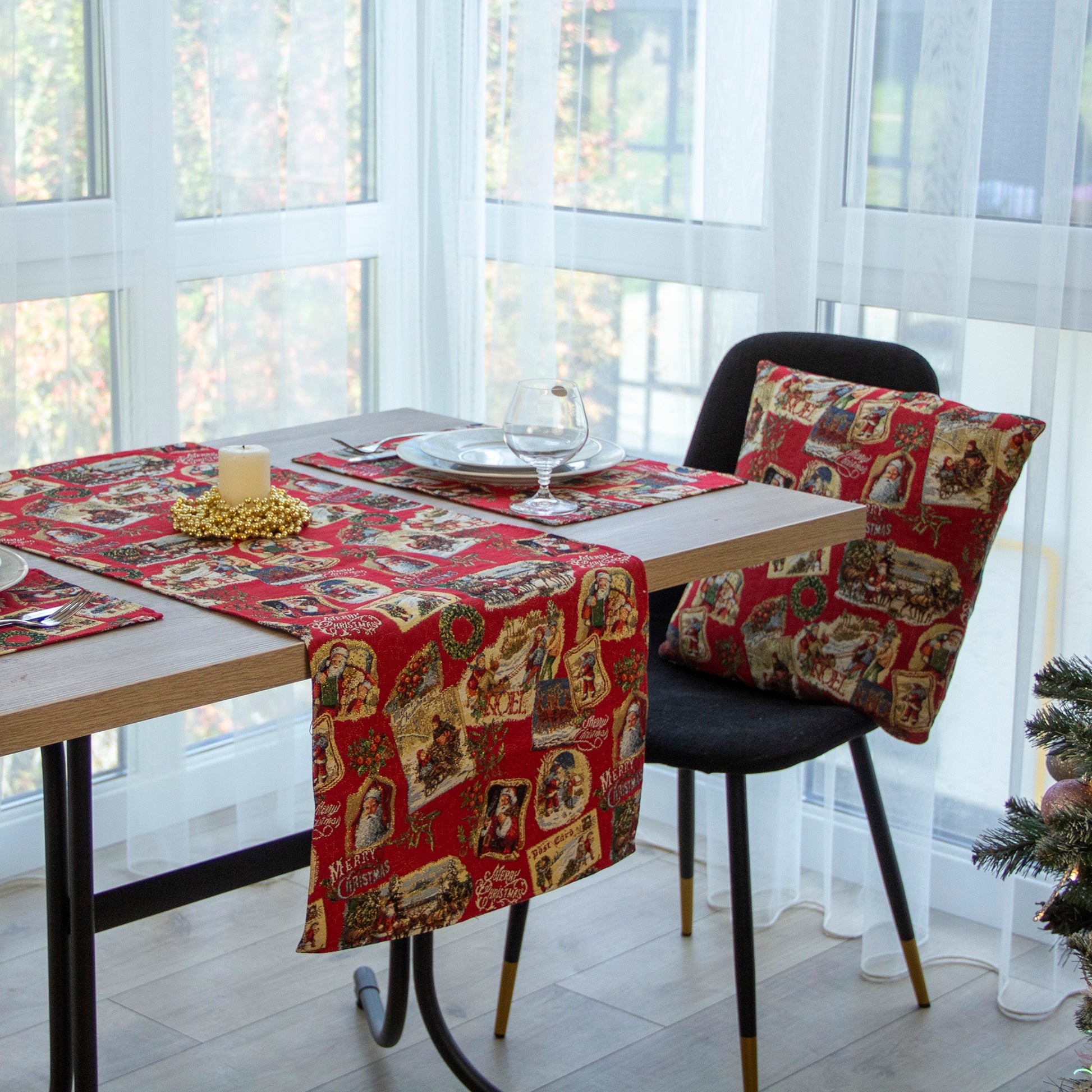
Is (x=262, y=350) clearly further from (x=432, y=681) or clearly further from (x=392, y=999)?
(x=432, y=681)

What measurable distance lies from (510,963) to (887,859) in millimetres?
545

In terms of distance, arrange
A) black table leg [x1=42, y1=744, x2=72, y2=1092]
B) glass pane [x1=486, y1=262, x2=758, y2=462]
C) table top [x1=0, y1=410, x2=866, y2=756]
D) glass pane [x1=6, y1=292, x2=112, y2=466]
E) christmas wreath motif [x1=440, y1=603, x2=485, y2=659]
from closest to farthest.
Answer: table top [x1=0, y1=410, x2=866, y2=756] < christmas wreath motif [x1=440, y1=603, x2=485, y2=659] < black table leg [x1=42, y1=744, x2=72, y2=1092] < glass pane [x1=6, y1=292, x2=112, y2=466] < glass pane [x1=486, y1=262, x2=758, y2=462]

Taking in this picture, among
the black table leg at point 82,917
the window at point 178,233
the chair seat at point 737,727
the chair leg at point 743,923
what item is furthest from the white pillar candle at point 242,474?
the window at point 178,233

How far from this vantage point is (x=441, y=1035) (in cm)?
192

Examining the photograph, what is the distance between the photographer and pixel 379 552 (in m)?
1.54

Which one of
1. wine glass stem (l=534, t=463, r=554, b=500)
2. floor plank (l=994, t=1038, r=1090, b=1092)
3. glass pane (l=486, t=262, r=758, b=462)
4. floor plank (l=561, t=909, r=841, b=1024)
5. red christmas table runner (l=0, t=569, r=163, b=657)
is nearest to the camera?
red christmas table runner (l=0, t=569, r=163, b=657)

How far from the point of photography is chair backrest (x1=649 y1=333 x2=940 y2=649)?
219cm

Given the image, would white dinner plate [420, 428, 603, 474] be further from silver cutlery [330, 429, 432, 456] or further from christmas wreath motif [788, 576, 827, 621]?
christmas wreath motif [788, 576, 827, 621]

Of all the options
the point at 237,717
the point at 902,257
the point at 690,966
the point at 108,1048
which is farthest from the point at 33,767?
the point at 902,257

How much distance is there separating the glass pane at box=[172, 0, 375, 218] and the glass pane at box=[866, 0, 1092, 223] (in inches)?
39.1

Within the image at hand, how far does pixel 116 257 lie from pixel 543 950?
131cm

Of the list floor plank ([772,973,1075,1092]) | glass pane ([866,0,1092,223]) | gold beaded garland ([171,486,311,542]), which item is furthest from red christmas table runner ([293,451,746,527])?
floor plank ([772,973,1075,1092])

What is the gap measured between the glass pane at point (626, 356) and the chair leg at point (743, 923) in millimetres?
881

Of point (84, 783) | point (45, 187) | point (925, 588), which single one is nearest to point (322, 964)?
point (84, 783)
